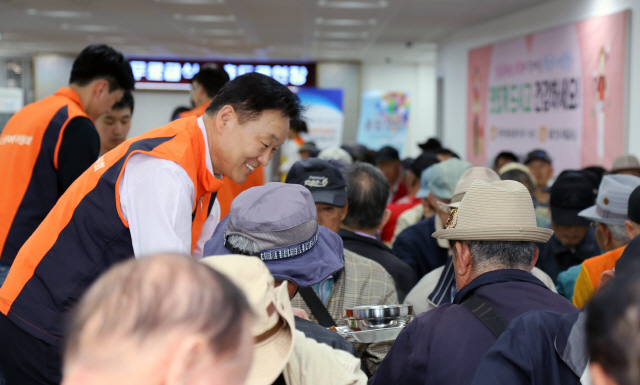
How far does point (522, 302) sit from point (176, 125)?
1.02m

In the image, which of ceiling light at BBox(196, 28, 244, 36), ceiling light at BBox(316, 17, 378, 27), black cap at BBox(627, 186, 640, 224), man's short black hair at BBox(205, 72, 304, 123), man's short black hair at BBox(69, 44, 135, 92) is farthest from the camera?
ceiling light at BBox(196, 28, 244, 36)

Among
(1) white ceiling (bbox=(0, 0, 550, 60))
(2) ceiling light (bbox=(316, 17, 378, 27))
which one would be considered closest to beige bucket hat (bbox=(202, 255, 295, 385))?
(1) white ceiling (bbox=(0, 0, 550, 60))

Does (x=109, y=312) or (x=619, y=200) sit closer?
(x=109, y=312)

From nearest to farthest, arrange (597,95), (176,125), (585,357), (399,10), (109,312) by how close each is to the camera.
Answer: (109,312)
(585,357)
(176,125)
(597,95)
(399,10)

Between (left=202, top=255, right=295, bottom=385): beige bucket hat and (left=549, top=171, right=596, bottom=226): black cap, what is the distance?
7.72 ft

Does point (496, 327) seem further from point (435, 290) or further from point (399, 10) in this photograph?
point (399, 10)

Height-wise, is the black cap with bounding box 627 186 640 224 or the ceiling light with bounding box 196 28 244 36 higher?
the ceiling light with bounding box 196 28 244 36

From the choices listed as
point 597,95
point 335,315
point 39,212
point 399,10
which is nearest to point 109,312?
point 335,315

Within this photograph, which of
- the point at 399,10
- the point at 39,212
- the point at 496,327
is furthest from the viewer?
the point at 399,10

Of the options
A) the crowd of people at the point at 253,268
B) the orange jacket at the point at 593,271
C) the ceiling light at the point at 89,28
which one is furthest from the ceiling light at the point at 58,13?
the orange jacket at the point at 593,271

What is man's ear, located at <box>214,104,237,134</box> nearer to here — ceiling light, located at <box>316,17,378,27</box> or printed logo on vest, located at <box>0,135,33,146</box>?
printed logo on vest, located at <box>0,135,33,146</box>

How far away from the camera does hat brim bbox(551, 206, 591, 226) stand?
2.91 meters

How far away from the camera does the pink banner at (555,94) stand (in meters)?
6.09

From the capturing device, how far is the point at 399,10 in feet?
26.1
